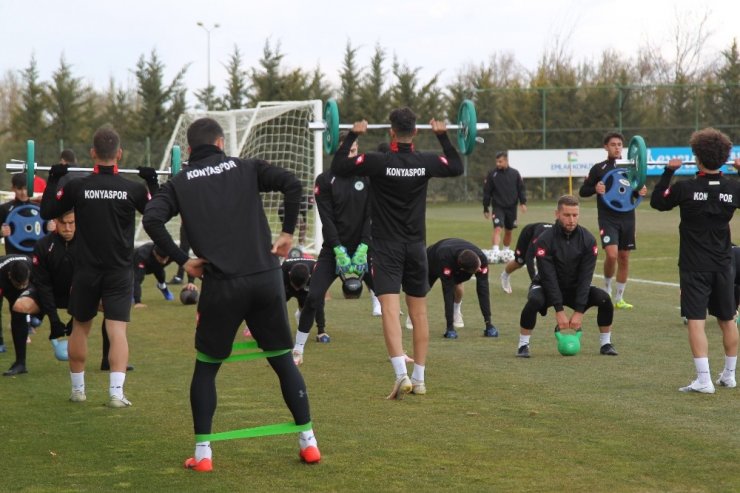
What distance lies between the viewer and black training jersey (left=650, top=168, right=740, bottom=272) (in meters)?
7.80

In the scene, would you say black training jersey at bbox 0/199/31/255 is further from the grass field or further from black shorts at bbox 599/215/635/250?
black shorts at bbox 599/215/635/250

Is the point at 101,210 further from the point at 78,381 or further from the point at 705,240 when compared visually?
the point at 705,240

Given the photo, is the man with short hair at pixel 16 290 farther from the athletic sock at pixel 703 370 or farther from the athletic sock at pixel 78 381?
the athletic sock at pixel 703 370

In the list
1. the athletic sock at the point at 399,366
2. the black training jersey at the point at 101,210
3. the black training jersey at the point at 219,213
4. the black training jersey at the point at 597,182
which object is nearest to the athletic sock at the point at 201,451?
the black training jersey at the point at 219,213

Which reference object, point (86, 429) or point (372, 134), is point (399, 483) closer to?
point (86, 429)

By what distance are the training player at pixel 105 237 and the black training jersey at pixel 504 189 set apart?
1336 cm

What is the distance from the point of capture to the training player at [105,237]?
7.49m

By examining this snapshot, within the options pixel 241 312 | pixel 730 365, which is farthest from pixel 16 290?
pixel 730 365

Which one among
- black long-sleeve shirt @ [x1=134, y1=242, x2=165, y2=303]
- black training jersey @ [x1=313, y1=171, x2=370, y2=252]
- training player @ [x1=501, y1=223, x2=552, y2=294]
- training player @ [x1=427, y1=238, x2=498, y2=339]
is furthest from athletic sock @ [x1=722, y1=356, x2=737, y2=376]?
black long-sleeve shirt @ [x1=134, y1=242, x2=165, y2=303]

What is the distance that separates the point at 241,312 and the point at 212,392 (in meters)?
0.48

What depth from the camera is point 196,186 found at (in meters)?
5.65

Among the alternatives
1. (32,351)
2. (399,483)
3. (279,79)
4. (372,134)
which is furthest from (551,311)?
(279,79)

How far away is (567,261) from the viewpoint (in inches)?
376

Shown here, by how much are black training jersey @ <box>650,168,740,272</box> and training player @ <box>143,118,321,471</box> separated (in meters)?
3.32
